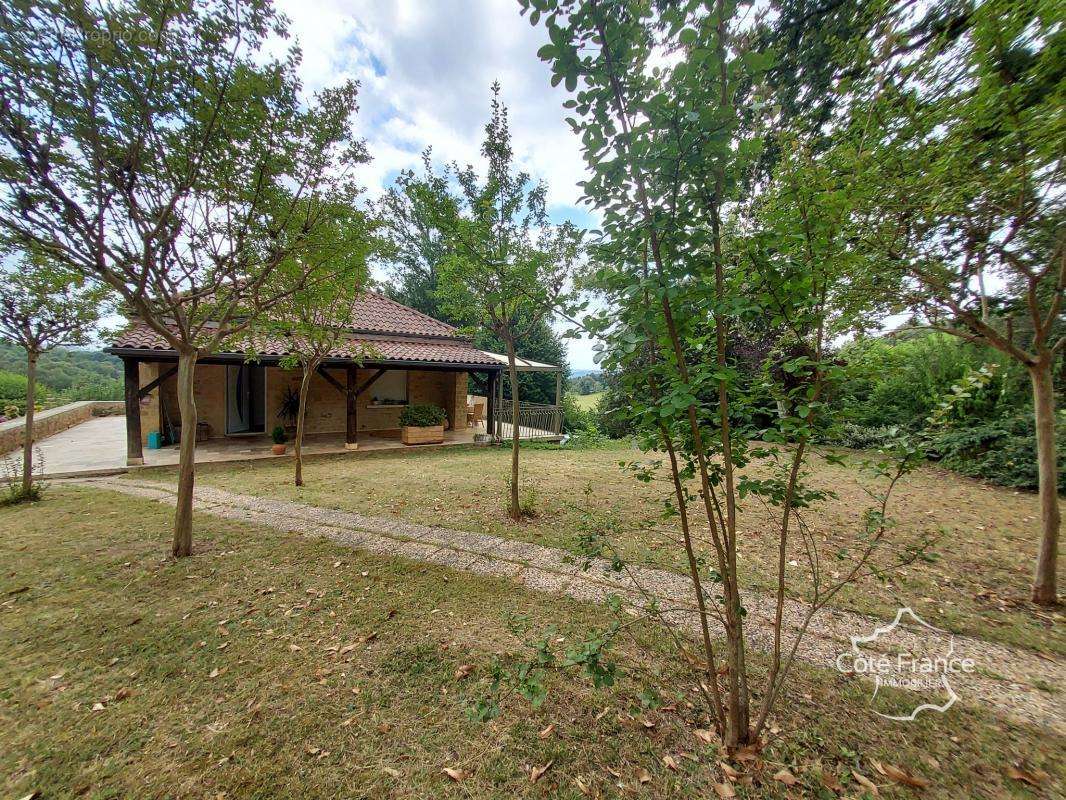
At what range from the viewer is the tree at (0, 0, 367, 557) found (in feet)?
8.14

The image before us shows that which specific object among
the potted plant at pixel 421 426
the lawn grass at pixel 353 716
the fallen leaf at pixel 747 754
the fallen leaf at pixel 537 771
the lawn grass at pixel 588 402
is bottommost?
the fallen leaf at pixel 537 771

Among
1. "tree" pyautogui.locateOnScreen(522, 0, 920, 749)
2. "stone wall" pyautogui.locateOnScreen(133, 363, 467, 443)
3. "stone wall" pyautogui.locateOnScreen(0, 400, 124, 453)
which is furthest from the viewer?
"stone wall" pyautogui.locateOnScreen(133, 363, 467, 443)

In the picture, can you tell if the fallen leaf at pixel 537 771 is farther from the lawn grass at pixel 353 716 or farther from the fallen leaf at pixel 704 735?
the fallen leaf at pixel 704 735

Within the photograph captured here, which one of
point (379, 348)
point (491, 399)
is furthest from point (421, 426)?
point (379, 348)

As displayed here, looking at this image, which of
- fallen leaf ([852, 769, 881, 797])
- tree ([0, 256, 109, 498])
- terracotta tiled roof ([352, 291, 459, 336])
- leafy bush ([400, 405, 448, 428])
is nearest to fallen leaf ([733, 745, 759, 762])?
fallen leaf ([852, 769, 881, 797])

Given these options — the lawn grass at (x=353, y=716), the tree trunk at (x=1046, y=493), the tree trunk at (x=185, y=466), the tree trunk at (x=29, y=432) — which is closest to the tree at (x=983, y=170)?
the tree trunk at (x=1046, y=493)

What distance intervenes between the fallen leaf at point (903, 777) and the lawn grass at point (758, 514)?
81cm

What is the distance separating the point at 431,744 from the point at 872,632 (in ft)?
10.0

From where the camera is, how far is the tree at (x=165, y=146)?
2480mm

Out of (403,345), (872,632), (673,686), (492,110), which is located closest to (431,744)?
(673,686)

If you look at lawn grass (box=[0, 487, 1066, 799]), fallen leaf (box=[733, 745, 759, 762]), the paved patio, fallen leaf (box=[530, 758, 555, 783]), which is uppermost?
the paved patio

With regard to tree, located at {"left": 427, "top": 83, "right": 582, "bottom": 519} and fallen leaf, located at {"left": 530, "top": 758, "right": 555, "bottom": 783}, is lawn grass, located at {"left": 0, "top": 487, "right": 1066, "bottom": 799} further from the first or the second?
tree, located at {"left": 427, "top": 83, "right": 582, "bottom": 519}

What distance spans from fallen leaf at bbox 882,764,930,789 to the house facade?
7.36 meters

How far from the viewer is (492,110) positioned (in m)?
4.70
